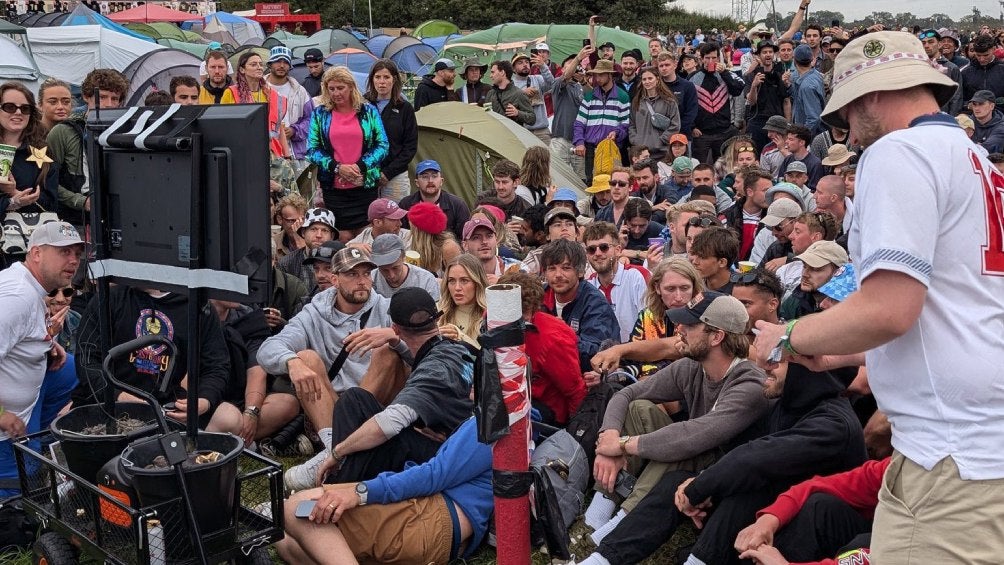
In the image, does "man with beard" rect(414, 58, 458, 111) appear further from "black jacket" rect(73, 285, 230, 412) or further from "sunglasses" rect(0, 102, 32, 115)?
"black jacket" rect(73, 285, 230, 412)

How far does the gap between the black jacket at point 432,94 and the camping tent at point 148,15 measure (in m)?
28.0

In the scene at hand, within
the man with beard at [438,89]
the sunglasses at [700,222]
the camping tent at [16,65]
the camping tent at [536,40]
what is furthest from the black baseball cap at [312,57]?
the camping tent at [536,40]

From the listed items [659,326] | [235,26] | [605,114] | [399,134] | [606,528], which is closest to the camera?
[606,528]

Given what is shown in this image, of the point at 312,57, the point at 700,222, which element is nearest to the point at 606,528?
the point at 700,222

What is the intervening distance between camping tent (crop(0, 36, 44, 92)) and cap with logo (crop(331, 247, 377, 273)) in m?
12.6

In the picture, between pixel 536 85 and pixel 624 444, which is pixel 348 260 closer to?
pixel 624 444

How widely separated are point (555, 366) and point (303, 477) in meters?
1.46

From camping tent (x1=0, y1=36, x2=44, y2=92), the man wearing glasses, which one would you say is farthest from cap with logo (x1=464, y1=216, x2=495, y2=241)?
camping tent (x1=0, y1=36, x2=44, y2=92)

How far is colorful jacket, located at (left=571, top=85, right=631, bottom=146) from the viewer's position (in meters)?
11.9

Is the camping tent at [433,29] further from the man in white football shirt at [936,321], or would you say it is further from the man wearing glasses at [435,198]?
the man in white football shirt at [936,321]

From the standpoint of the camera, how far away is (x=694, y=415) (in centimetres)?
477

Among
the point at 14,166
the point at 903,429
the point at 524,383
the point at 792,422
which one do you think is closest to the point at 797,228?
the point at 792,422

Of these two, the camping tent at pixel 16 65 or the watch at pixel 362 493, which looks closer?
the watch at pixel 362 493

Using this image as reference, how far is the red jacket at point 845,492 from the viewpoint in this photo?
12.8 feet
